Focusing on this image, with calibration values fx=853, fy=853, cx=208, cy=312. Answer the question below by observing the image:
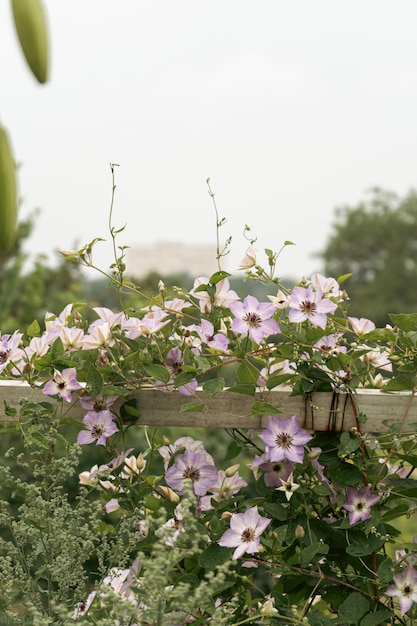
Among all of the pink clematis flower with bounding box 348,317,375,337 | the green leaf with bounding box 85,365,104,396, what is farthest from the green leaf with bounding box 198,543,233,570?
the pink clematis flower with bounding box 348,317,375,337

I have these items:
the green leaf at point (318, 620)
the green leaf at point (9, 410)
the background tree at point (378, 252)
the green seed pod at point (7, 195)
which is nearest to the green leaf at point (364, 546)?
the green leaf at point (318, 620)

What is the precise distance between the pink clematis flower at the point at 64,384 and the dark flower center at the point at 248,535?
0.38m

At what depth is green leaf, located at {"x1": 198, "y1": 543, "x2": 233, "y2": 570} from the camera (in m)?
1.44

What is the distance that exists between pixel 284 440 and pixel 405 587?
0.33 metres

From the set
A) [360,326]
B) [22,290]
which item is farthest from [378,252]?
[360,326]

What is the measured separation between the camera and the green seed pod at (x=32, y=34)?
2.08 feet

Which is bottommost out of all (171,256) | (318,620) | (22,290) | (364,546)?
(171,256)

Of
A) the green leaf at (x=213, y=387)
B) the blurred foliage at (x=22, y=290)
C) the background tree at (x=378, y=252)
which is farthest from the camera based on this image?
the background tree at (x=378, y=252)

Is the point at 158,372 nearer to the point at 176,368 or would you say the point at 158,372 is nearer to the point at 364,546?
the point at 176,368

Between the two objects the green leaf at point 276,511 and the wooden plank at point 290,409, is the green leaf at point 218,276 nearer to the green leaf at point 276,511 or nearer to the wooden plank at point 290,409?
the wooden plank at point 290,409

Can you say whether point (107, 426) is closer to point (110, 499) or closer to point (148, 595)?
point (110, 499)

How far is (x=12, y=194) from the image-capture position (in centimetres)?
63

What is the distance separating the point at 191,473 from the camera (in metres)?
1.51

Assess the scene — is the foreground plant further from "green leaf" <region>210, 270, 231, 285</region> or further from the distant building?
the distant building
